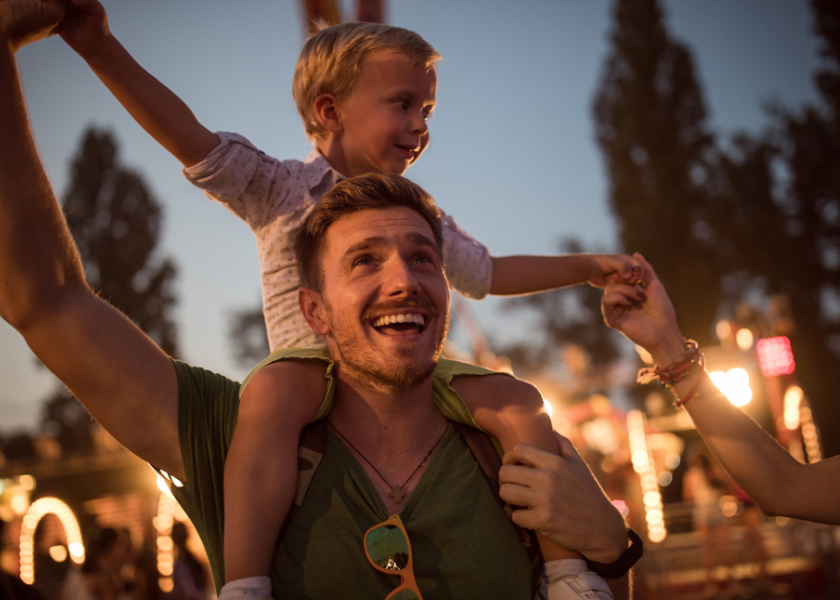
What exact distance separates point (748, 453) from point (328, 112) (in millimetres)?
2088

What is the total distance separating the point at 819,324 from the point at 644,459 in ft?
66.3

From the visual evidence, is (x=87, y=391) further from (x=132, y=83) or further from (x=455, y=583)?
(x=455, y=583)

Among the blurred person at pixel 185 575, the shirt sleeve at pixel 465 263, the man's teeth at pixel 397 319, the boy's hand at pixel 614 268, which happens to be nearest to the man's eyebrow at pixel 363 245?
the man's teeth at pixel 397 319

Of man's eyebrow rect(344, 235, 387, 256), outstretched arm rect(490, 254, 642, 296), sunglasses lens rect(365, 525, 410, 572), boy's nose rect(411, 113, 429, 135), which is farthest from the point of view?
outstretched arm rect(490, 254, 642, 296)

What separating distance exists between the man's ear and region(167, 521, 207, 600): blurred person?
24.8 feet

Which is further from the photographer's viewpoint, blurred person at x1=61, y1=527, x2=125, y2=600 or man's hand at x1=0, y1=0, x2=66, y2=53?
blurred person at x1=61, y1=527, x2=125, y2=600

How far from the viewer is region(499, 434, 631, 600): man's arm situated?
1.83m

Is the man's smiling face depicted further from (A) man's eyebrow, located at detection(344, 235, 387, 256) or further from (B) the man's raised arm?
(B) the man's raised arm

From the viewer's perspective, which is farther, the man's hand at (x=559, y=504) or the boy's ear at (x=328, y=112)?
the boy's ear at (x=328, y=112)

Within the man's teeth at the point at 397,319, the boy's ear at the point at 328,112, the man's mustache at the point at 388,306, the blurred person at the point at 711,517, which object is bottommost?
the blurred person at the point at 711,517

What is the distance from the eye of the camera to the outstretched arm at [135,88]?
1.69 meters

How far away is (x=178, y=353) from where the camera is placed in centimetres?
2891

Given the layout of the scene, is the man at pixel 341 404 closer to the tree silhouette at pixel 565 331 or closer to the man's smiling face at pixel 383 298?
the man's smiling face at pixel 383 298

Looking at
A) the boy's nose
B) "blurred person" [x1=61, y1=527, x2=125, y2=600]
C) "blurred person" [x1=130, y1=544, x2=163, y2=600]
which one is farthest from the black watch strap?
"blurred person" [x1=61, y1=527, x2=125, y2=600]
